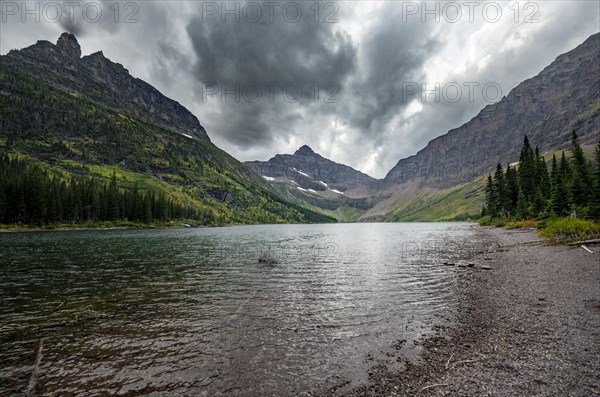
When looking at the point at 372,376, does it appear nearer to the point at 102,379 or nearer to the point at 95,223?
the point at 102,379

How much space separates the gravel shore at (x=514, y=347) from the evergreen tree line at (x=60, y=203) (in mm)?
146961

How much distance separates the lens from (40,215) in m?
117

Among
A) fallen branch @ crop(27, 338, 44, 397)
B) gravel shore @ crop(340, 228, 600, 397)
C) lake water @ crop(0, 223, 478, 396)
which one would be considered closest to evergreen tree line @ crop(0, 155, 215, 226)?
lake water @ crop(0, 223, 478, 396)

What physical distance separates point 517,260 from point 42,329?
47.5 m

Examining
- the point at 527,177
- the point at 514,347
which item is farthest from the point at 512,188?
the point at 514,347

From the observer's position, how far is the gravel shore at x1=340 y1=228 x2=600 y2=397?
1009 centimetres

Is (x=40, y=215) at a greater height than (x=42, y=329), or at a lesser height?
greater

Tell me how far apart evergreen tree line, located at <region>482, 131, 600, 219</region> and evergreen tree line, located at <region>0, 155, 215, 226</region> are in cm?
17056

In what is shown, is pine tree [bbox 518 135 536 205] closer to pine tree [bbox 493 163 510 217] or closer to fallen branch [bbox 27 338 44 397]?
pine tree [bbox 493 163 510 217]

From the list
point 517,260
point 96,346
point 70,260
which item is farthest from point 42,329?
point 517,260

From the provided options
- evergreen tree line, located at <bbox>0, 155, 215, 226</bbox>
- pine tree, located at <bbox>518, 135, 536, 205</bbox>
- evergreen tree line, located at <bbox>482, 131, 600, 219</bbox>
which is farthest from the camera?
evergreen tree line, located at <bbox>0, 155, 215, 226</bbox>

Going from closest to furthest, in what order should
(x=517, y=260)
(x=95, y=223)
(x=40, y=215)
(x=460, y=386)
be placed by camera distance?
(x=460, y=386) < (x=517, y=260) < (x=40, y=215) < (x=95, y=223)

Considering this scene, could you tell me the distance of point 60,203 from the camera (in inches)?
4953

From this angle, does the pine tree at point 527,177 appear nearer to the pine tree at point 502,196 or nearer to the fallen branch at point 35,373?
the pine tree at point 502,196
